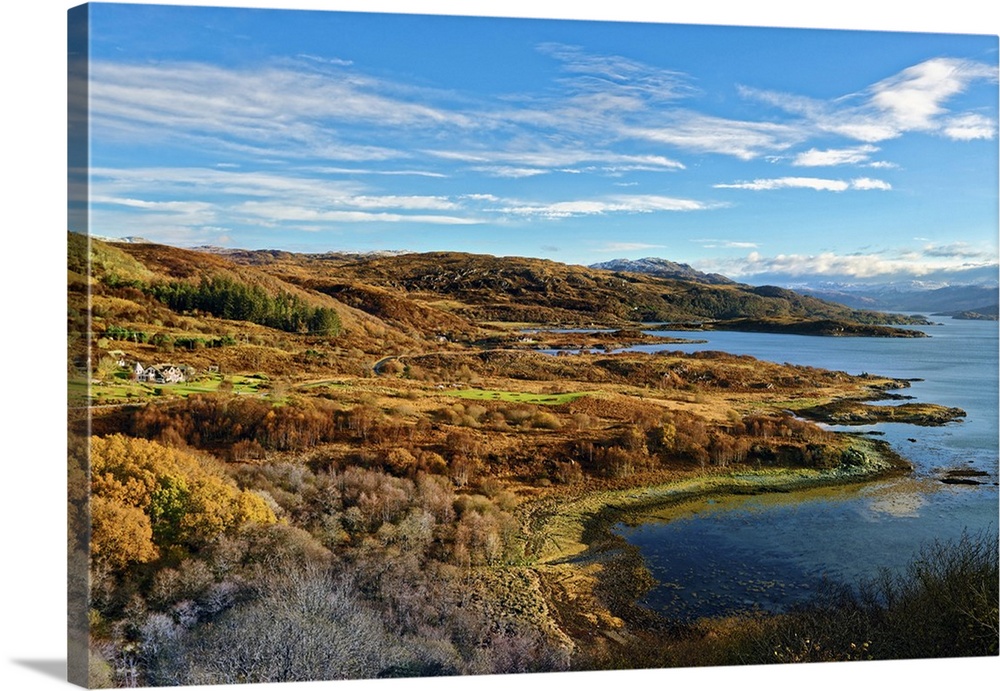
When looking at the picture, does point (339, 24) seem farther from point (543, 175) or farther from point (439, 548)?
point (439, 548)

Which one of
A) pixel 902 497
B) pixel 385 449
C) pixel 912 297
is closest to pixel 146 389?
pixel 385 449

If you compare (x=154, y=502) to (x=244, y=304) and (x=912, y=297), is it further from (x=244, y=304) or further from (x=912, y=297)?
(x=912, y=297)

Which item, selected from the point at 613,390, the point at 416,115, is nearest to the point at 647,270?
the point at 613,390

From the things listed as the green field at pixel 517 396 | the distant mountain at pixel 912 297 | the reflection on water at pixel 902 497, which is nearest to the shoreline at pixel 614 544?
the reflection on water at pixel 902 497

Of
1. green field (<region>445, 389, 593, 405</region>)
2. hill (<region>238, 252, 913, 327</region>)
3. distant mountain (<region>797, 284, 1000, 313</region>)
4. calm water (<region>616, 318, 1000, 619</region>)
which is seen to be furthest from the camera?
distant mountain (<region>797, 284, 1000, 313</region>)

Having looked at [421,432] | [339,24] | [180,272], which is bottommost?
[421,432]

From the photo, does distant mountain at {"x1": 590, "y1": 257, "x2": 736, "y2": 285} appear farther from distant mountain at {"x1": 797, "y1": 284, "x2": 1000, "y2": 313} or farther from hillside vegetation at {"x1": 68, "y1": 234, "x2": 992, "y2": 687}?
distant mountain at {"x1": 797, "y1": 284, "x2": 1000, "y2": 313}

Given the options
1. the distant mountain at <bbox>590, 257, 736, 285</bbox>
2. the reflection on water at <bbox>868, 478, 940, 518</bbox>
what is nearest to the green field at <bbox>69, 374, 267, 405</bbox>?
the distant mountain at <bbox>590, 257, 736, 285</bbox>
